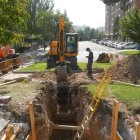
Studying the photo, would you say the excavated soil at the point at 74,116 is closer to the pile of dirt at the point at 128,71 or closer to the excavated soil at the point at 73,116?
the excavated soil at the point at 73,116

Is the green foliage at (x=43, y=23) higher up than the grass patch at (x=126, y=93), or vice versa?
the green foliage at (x=43, y=23)

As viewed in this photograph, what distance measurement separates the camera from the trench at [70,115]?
11016 mm

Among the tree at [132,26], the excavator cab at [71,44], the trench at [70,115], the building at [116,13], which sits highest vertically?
the building at [116,13]

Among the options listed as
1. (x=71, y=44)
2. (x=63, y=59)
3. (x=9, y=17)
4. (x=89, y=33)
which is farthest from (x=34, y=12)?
(x=89, y=33)

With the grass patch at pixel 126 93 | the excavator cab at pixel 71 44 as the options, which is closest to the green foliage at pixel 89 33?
the excavator cab at pixel 71 44

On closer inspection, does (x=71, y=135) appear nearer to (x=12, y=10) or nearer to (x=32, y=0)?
(x=12, y=10)

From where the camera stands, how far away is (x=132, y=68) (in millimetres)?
18906

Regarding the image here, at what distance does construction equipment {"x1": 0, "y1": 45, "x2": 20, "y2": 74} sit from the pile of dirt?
25.1ft

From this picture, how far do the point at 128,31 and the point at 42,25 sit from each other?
93.1 ft

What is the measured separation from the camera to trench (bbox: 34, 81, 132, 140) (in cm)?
1102

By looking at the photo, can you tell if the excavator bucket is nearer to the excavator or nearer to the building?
the excavator

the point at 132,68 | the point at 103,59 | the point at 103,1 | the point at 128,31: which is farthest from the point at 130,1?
the point at 132,68

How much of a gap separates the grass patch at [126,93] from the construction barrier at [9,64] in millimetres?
9296

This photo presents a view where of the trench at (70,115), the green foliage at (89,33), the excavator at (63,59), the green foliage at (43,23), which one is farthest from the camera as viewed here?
the green foliage at (89,33)
